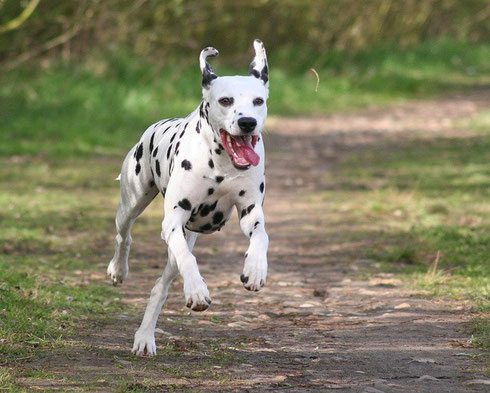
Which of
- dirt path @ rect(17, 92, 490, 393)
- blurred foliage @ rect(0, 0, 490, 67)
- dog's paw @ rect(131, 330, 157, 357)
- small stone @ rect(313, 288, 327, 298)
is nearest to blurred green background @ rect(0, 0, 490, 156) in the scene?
blurred foliage @ rect(0, 0, 490, 67)

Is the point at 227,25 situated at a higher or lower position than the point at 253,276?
higher

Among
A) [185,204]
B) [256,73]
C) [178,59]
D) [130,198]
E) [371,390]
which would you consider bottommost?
[371,390]

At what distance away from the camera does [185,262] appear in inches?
197

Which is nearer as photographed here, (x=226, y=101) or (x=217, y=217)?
(x=226, y=101)

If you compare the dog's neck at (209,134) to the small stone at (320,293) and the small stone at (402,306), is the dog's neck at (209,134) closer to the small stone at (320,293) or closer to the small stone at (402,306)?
the small stone at (402,306)

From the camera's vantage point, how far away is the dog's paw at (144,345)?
5.32 meters

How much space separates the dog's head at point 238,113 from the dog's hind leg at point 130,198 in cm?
98

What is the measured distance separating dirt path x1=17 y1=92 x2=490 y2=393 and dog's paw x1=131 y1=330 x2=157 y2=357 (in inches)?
2.3

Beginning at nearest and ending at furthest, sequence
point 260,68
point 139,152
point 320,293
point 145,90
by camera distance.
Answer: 1. point 260,68
2. point 139,152
3. point 320,293
4. point 145,90

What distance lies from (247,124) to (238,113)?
83 mm

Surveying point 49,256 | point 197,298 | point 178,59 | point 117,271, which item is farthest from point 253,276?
point 178,59

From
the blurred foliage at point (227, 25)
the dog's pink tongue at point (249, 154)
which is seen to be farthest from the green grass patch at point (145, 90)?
the dog's pink tongue at point (249, 154)

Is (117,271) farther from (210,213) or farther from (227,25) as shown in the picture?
(227,25)

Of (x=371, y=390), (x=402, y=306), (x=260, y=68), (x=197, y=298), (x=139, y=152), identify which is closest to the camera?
(x=371, y=390)
